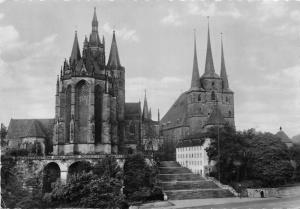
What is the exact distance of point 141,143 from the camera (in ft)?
295

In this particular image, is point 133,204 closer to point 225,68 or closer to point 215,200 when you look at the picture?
point 215,200

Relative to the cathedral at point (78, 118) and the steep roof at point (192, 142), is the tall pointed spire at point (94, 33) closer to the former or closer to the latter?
the cathedral at point (78, 118)

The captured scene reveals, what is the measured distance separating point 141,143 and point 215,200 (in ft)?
106

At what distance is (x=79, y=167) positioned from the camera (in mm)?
61875

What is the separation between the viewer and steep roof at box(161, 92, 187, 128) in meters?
102

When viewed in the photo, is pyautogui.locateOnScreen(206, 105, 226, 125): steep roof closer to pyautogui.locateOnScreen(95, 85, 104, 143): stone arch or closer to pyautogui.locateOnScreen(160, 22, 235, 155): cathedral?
pyautogui.locateOnScreen(160, 22, 235, 155): cathedral

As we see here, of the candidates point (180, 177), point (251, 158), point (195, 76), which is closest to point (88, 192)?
point (180, 177)

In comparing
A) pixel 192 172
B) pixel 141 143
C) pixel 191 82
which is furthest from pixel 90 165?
pixel 191 82

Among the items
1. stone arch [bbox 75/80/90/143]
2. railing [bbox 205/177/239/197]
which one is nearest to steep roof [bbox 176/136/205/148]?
railing [bbox 205/177/239/197]

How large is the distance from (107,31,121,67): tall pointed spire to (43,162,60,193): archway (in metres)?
32.2

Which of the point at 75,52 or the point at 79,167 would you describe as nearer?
the point at 79,167

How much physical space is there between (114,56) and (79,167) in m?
35.0

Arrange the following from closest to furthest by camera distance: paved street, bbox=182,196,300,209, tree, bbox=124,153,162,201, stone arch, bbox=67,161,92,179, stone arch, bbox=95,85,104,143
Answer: paved street, bbox=182,196,300,209, tree, bbox=124,153,162,201, stone arch, bbox=67,161,92,179, stone arch, bbox=95,85,104,143

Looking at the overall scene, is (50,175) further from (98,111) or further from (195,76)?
(195,76)
